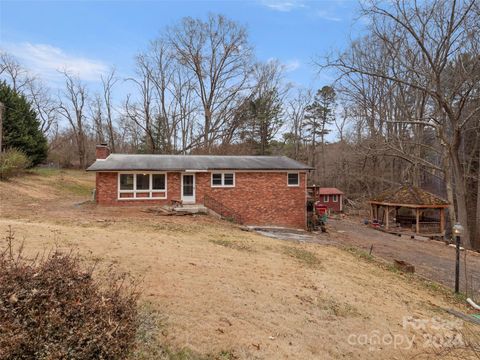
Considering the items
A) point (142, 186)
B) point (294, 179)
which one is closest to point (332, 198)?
point (294, 179)

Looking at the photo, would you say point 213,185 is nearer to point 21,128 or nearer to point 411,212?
point 411,212

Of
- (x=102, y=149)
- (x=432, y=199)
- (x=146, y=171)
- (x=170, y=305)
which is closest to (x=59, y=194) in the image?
(x=102, y=149)

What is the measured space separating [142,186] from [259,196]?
6771mm

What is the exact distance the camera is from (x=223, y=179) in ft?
57.3

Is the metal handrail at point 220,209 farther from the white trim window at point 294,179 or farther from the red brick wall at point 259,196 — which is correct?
the white trim window at point 294,179

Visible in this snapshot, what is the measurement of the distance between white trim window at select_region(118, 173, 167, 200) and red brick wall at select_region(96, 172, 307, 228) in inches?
13.9

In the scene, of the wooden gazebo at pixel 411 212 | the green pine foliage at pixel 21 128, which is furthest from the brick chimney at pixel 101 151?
the wooden gazebo at pixel 411 212

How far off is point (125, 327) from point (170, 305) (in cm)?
137

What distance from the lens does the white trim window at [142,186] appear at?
16.4 meters

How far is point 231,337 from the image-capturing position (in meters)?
4.02

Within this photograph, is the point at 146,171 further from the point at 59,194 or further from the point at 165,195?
the point at 59,194

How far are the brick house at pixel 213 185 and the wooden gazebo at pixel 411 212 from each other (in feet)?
24.7

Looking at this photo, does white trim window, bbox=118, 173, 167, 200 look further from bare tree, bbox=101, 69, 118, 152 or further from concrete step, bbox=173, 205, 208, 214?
bare tree, bbox=101, 69, 118, 152

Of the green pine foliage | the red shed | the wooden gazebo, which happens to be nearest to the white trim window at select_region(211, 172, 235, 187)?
the wooden gazebo
